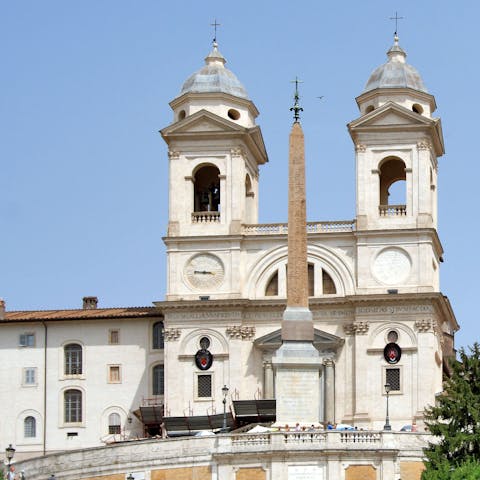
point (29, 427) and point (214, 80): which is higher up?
point (214, 80)

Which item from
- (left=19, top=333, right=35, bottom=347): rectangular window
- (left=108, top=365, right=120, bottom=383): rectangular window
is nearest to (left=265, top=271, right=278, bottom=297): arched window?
(left=108, top=365, right=120, bottom=383): rectangular window

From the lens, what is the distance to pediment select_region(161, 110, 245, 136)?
122000 mm

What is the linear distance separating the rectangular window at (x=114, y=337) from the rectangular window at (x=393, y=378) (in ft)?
54.4

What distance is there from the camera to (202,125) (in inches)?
4830

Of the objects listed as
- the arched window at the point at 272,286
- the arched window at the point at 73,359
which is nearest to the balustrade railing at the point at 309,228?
the arched window at the point at 272,286

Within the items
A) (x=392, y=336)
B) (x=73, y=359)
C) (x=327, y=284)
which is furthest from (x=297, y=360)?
(x=73, y=359)

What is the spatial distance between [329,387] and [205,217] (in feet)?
40.7

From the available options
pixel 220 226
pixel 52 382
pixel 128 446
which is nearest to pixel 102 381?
pixel 52 382

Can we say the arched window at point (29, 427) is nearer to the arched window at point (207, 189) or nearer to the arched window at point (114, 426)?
the arched window at point (114, 426)

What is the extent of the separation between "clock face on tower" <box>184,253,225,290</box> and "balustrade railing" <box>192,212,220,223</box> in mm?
2195

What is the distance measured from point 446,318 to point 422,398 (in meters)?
9.95

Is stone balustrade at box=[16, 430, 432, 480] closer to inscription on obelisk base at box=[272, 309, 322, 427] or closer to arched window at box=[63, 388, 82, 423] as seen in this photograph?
inscription on obelisk base at box=[272, 309, 322, 427]

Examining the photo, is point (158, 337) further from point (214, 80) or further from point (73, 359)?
point (214, 80)

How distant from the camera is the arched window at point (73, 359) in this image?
409 ft
